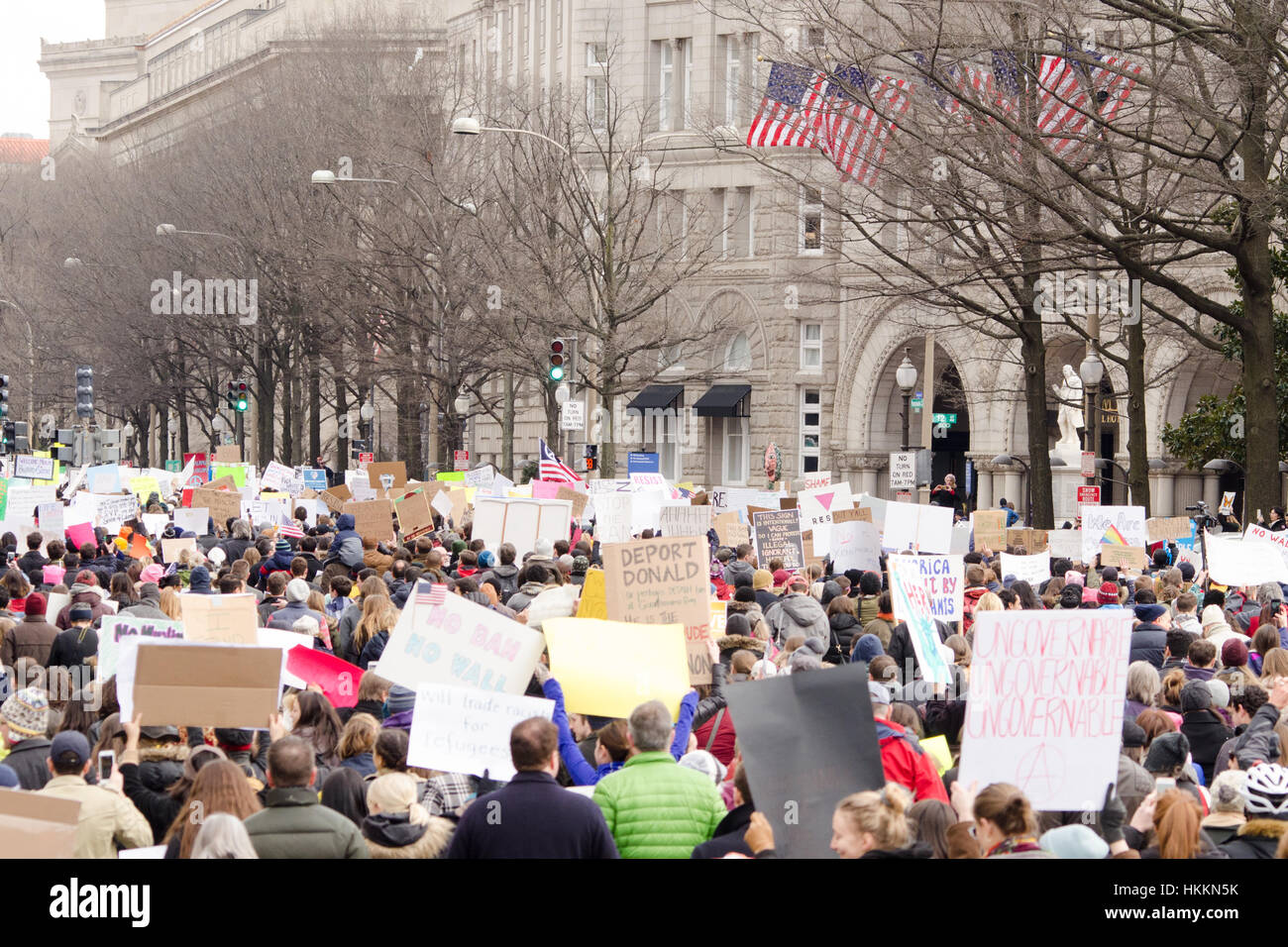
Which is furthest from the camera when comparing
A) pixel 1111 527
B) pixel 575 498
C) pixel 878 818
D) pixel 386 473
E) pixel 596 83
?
pixel 596 83

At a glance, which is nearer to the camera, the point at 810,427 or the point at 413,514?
the point at 413,514

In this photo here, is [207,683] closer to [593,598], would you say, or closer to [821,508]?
[593,598]

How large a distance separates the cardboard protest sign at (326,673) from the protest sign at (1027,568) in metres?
7.74

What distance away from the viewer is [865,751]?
678 centimetres

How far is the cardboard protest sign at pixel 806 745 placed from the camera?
6.64 m

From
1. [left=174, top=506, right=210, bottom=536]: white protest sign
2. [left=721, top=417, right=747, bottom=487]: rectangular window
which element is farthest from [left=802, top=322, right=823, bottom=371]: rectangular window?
[left=174, top=506, right=210, bottom=536]: white protest sign

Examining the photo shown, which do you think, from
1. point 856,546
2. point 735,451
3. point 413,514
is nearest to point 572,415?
point 413,514

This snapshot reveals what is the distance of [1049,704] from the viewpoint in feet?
24.7

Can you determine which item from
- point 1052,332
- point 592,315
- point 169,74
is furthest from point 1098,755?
point 169,74

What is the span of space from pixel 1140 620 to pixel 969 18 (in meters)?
13.8

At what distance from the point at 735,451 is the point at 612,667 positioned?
4316cm

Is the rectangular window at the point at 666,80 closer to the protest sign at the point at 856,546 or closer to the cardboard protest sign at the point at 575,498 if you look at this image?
the cardboard protest sign at the point at 575,498

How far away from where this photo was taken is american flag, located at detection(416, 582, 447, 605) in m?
8.98

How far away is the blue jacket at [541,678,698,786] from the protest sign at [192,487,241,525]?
53.0 ft
